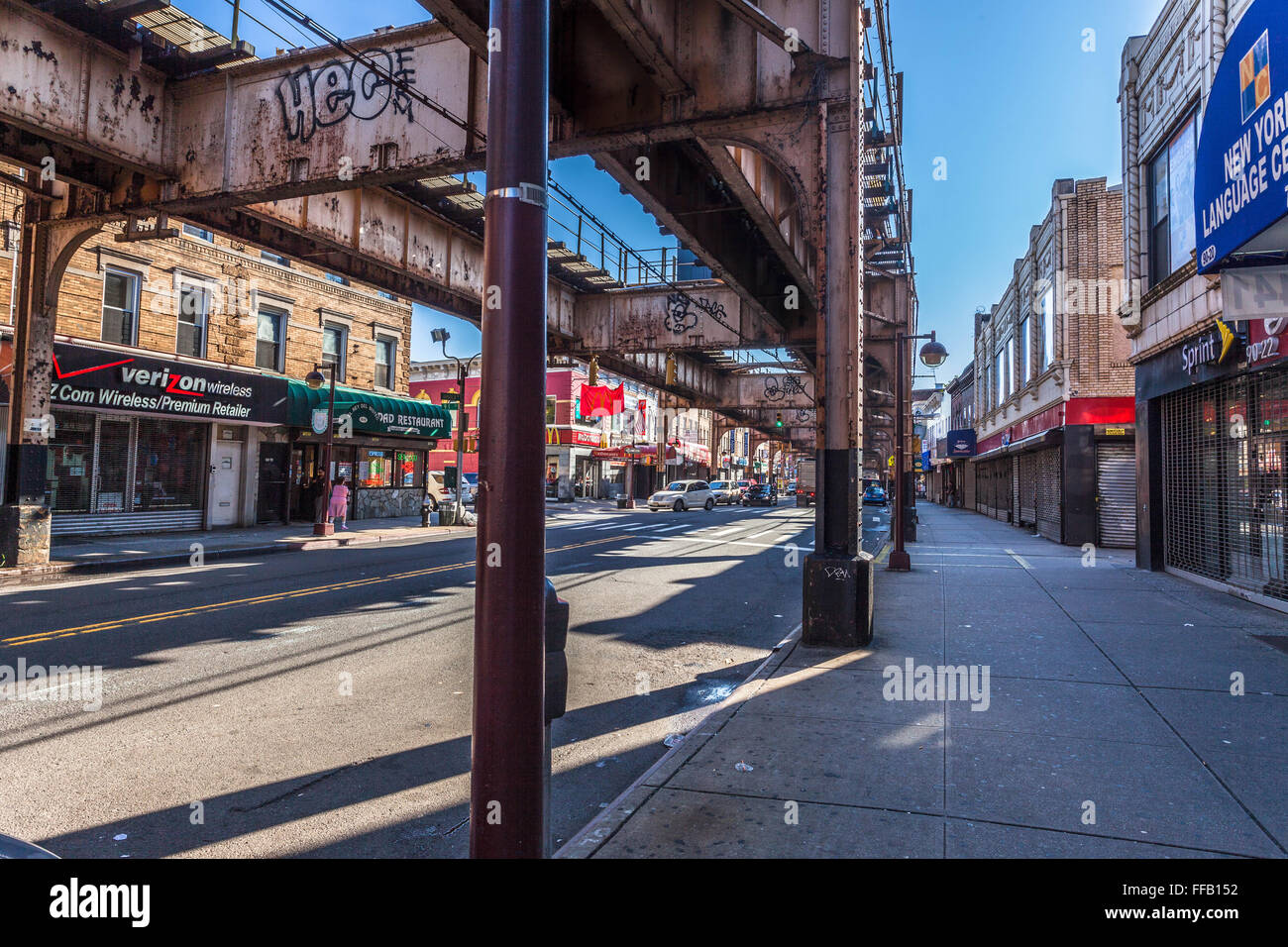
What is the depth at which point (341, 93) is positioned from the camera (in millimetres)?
10586

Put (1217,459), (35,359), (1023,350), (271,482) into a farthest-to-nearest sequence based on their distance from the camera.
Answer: (1023,350), (271,482), (35,359), (1217,459)

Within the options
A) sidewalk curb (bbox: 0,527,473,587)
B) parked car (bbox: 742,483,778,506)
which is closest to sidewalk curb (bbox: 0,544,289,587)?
sidewalk curb (bbox: 0,527,473,587)

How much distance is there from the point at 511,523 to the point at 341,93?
1055 cm

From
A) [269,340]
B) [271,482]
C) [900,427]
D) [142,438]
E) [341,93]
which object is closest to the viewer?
[341,93]

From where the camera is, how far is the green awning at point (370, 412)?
22203 millimetres

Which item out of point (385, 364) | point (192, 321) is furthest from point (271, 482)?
point (385, 364)

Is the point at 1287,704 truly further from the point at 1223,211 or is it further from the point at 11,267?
the point at 11,267

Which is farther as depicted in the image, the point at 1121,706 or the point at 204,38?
the point at 204,38

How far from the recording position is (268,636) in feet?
26.1

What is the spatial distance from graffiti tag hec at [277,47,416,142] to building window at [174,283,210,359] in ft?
37.1

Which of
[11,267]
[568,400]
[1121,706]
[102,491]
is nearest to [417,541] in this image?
[102,491]

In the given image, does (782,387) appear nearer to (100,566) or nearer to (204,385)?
(204,385)

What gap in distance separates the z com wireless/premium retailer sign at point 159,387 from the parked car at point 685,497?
72.5 feet
